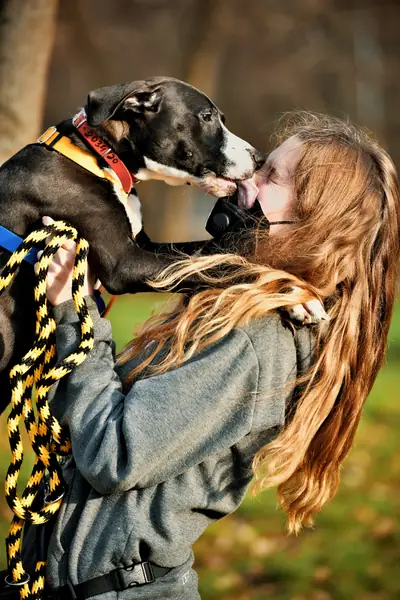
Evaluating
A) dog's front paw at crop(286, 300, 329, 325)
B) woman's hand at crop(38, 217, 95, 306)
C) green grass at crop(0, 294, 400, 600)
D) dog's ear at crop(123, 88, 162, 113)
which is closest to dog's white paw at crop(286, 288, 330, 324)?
dog's front paw at crop(286, 300, 329, 325)

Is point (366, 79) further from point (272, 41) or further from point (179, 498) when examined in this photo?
point (179, 498)

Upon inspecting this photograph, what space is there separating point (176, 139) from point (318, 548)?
7.47ft

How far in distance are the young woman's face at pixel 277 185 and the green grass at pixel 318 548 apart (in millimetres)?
1539

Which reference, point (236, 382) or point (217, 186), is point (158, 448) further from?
point (217, 186)

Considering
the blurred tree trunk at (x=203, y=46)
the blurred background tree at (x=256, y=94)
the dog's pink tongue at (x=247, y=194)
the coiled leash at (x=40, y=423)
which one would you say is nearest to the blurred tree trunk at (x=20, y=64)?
the blurred background tree at (x=256, y=94)

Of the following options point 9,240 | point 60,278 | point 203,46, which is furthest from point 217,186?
point 203,46

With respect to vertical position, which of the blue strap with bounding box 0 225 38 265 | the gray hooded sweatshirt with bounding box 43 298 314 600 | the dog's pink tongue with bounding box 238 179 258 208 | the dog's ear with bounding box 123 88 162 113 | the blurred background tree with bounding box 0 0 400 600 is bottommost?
the blurred background tree with bounding box 0 0 400 600

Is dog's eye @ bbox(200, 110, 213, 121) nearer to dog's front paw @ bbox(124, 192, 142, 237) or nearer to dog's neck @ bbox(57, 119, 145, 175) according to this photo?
dog's neck @ bbox(57, 119, 145, 175)

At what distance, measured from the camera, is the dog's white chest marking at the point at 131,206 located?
2.90 meters

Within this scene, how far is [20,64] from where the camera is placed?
15.7 feet

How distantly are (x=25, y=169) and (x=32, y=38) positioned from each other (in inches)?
89.5

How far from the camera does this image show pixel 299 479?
2.46 meters

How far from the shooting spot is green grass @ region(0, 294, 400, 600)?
13.0 ft

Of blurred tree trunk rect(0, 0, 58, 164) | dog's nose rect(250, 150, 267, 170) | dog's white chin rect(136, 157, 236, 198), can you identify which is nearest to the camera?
dog's nose rect(250, 150, 267, 170)
